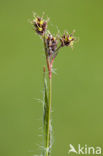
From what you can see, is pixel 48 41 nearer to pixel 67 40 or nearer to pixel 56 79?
pixel 67 40

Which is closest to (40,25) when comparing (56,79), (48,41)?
(48,41)

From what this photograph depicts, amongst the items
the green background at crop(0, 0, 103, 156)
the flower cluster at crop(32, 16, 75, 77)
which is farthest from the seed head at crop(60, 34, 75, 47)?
the green background at crop(0, 0, 103, 156)

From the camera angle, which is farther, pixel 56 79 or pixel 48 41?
pixel 56 79

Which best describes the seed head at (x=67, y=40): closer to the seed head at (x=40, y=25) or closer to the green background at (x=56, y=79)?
the seed head at (x=40, y=25)

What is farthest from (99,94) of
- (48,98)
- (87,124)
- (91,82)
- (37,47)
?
(48,98)

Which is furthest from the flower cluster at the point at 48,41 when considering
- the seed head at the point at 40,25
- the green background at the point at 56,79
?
the green background at the point at 56,79

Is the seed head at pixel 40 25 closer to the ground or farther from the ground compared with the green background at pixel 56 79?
closer to the ground

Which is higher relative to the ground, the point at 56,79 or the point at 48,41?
the point at 56,79

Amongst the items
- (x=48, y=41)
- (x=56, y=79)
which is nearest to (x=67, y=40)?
(x=48, y=41)

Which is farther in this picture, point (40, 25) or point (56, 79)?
point (56, 79)
